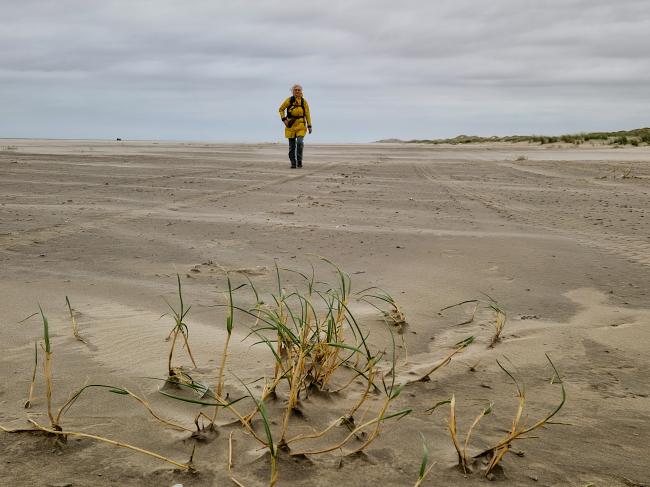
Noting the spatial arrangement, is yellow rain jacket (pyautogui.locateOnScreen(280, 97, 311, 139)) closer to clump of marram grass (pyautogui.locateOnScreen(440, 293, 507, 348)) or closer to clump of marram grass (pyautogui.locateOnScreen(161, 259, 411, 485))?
clump of marram grass (pyautogui.locateOnScreen(440, 293, 507, 348))

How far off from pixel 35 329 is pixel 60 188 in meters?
5.70

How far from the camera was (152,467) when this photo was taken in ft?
4.35

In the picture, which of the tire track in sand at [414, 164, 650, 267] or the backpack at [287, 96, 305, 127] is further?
the backpack at [287, 96, 305, 127]

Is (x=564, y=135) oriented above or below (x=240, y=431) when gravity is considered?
above

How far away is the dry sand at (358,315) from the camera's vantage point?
4.55 ft

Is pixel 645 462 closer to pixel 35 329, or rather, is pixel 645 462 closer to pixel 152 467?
pixel 152 467

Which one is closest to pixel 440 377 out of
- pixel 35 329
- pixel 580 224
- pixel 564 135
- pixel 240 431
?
pixel 240 431

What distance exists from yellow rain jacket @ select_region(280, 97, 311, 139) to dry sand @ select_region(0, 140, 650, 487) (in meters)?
5.37

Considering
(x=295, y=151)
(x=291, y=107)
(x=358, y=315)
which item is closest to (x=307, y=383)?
(x=358, y=315)

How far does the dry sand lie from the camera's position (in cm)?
139

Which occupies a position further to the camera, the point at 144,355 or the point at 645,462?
the point at 144,355

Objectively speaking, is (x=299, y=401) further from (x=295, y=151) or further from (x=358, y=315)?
(x=295, y=151)

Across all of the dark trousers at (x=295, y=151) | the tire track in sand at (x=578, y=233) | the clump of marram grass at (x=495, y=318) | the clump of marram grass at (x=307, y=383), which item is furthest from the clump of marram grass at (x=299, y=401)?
the dark trousers at (x=295, y=151)

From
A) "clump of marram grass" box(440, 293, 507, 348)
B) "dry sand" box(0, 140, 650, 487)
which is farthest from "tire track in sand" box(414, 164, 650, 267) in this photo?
"clump of marram grass" box(440, 293, 507, 348)
